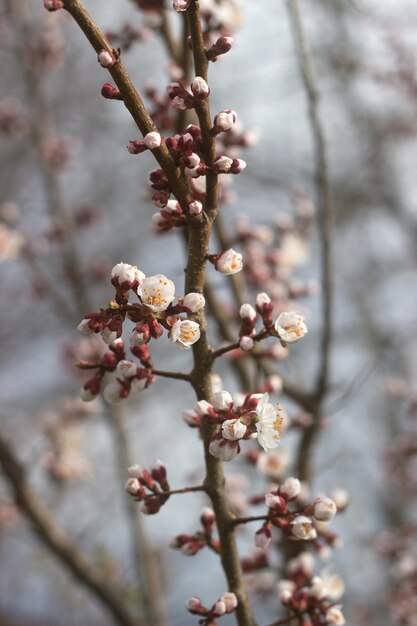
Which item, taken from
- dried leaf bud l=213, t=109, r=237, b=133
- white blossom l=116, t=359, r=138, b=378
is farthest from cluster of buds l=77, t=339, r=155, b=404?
dried leaf bud l=213, t=109, r=237, b=133

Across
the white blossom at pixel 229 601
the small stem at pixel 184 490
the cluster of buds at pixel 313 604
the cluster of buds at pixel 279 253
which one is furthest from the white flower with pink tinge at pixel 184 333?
the cluster of buds at pixel 279 253

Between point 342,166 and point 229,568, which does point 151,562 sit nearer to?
point 229,568

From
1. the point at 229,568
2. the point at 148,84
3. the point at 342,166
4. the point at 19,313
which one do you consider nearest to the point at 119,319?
the point at 229,568

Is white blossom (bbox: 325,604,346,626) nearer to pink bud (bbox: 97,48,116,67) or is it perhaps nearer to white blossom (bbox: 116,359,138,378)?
white blossom (bbox: 116,359,138,378)

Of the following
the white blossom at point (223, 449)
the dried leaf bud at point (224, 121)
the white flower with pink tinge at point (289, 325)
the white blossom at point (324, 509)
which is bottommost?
the white blossom at point (324, 509)

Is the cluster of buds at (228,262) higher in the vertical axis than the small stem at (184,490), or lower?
higher

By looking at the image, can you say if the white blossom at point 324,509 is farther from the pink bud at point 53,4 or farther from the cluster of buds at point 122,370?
the pink bud at point 53,4

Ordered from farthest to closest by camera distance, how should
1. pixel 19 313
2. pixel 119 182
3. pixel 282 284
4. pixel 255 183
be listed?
pixel 19 313 < pixel 119 182 < pixel 255 183 < pixel 282 284
